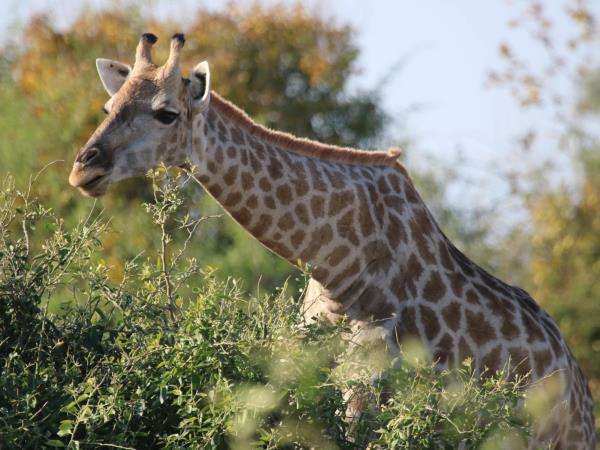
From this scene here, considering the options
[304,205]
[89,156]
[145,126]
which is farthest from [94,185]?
[304,205]

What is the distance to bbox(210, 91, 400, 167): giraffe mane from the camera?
7.77 meters

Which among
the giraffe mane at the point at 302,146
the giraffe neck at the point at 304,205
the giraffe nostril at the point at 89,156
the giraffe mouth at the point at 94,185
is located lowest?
the giraffe mouth at the point at 94,185

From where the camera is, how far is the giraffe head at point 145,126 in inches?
277

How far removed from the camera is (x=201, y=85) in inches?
296

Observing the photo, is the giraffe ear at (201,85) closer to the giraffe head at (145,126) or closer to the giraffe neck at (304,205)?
the giraffe head at (145,126)

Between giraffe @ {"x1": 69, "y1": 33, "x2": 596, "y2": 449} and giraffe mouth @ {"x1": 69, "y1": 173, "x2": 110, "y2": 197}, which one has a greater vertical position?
giraffe @ {"x1": 69, "y1": 33, "x2": 596, "y2": 449}

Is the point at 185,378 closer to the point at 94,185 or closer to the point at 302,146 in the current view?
the point at 94,185

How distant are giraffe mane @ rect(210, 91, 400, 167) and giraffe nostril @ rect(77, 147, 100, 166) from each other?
903mm

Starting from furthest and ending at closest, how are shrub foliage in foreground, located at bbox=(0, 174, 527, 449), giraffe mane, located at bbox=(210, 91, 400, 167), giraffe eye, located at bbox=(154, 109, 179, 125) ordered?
giraffe mane, located at bbox=(210, 91, 400, 167) < giraffe eye, located at bbox=(154, 109, 179, 125) < shrub foliage in foreground, located at bbox=(0, 174, 527, 449)

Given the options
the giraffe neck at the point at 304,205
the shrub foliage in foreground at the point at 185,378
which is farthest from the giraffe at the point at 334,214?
the shrub foliage in foreground at the point at 185,378

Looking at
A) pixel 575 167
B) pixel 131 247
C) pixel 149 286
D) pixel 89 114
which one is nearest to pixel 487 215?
pixel 575 167

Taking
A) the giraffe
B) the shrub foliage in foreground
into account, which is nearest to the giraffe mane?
the giraffe

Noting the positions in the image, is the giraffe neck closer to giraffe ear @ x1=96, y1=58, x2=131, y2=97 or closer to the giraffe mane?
the giraffe mane

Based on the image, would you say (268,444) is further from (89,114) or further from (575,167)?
(575,167)
